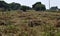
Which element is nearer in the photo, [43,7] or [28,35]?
[28,35]

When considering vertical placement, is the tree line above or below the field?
below

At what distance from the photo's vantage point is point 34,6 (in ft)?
172

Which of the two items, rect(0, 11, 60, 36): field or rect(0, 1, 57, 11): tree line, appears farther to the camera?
rect(0, 1, 57, 11): tree line

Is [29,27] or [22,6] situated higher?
[29,27]

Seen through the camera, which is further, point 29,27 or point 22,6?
point 22,6

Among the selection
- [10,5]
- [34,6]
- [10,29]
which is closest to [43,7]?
[34,6]

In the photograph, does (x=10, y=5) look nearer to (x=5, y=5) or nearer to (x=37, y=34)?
(x=5, y=5)

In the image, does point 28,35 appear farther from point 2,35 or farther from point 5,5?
point 5,5

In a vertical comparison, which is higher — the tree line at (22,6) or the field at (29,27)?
the field at (29,27)

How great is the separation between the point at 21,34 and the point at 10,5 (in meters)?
47.2

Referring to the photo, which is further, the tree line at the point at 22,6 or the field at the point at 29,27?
the tree line at the point at 22,6

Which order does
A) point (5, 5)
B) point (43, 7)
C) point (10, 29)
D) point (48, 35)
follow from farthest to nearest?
point (5, 5)
point (43, 7)
point (10, 29)
point (48, 35)

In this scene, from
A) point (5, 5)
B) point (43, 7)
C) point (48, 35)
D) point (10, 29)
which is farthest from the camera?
point (5, 5)

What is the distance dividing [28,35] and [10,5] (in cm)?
4737
